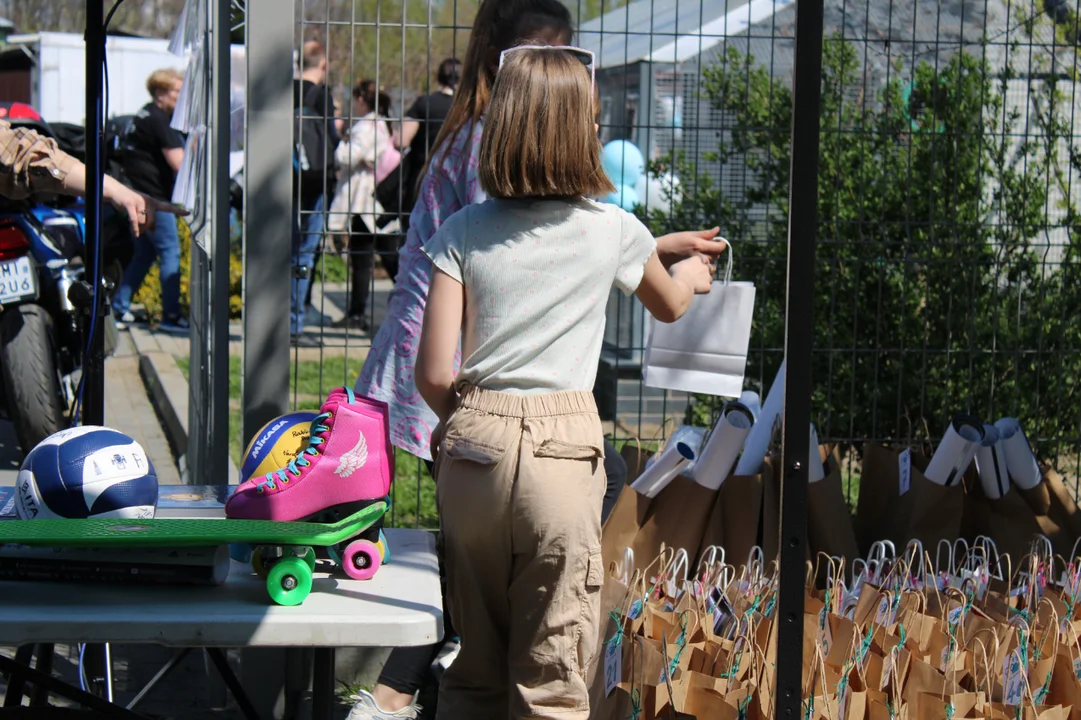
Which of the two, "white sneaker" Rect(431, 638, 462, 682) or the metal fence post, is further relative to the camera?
"white sneaker" Rect(431, 638, 462, 682)

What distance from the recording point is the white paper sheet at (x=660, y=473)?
3.75 m

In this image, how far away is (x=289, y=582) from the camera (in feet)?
6.55

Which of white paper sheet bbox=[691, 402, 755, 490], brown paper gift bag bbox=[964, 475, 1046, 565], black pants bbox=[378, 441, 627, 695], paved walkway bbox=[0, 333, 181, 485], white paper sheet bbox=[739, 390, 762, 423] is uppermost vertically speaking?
white paper sheet bbox=[739, 390, 762, 423]

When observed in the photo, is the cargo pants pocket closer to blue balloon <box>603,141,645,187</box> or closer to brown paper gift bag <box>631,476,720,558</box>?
brown paper gift bag <box>631,476,720,558</box>

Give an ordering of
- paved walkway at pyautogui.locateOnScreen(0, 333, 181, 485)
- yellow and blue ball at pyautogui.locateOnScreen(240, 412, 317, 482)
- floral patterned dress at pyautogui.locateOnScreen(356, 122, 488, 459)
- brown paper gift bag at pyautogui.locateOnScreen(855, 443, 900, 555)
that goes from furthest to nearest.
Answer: paved walkway at pyautogui.locateOnScreen(0, 333, 181, 485) < brown paper gift bag at pyautogui.locateOnScreen(855, 443, 900, 555) < floral patterned dress at pyautogui.locateOnScreen(356, 122, 488, 459) < yellow and blue ball at pyautogui.locateOnScreen(240, 412, 317, 482)

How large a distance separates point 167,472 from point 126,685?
8.04ft

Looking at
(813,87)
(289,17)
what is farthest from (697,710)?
(289,17)

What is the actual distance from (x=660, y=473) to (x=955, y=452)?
36.9 inches

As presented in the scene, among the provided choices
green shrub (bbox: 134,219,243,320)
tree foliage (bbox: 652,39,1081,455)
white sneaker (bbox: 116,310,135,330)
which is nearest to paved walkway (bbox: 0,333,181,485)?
white sneaker (bbox: 116,310,135,330)

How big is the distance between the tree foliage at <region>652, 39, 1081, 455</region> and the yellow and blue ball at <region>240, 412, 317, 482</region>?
88.9 inches

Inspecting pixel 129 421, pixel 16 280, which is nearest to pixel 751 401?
pixel 16 280

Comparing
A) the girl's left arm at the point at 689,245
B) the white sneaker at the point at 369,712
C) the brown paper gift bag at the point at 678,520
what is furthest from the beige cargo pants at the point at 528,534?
the brown paper gift bag at the point at 678,520

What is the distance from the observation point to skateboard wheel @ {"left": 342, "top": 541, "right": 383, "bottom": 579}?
2.17 meters

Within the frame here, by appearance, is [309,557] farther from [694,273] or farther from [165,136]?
[165,136]
